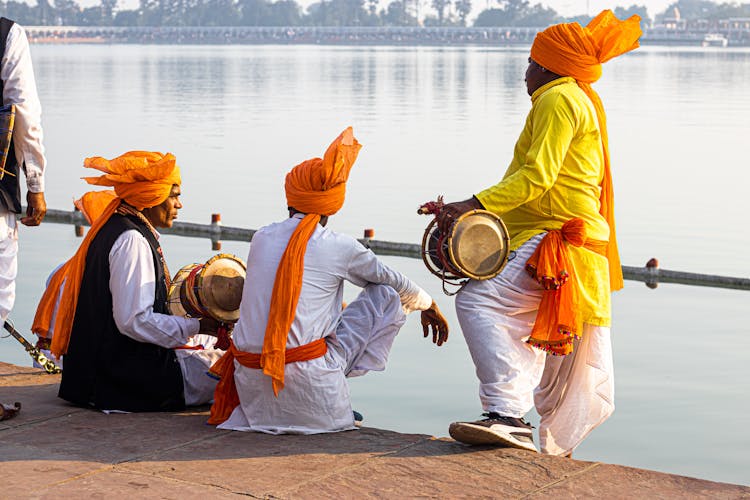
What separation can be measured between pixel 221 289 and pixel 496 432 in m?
1.41

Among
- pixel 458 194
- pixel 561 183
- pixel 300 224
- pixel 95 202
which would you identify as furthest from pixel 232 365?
pixel 458 194

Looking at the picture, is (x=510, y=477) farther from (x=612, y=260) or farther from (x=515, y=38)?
(x=515, y=38)

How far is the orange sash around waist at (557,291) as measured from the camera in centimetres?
502

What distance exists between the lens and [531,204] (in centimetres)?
521

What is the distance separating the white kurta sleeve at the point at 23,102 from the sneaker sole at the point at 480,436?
1982mm

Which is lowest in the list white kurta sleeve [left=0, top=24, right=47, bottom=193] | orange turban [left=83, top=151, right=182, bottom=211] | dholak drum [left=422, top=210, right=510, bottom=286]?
dholak drum [left=422, top=210, right=510, bottom=286]

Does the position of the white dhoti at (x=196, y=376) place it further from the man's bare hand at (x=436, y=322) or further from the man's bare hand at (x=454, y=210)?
the man's bare hand at (x=454, y=210)

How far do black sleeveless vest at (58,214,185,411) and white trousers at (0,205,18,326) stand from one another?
280 mm

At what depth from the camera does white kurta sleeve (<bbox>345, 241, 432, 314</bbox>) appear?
5.16 metres

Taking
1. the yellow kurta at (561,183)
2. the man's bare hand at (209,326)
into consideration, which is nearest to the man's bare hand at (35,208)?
the man's bare hand at (209,326)

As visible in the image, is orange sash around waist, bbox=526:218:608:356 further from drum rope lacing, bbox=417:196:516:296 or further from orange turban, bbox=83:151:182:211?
orange turban, bbox=83:151:182:211

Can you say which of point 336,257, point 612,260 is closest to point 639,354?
point 612,260

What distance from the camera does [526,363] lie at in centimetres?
518

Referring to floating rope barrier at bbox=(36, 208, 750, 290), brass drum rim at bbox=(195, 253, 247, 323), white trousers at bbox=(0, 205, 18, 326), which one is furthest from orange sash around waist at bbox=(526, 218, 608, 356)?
floating rope barrier at bbox=(36, 208, 750, 290)
